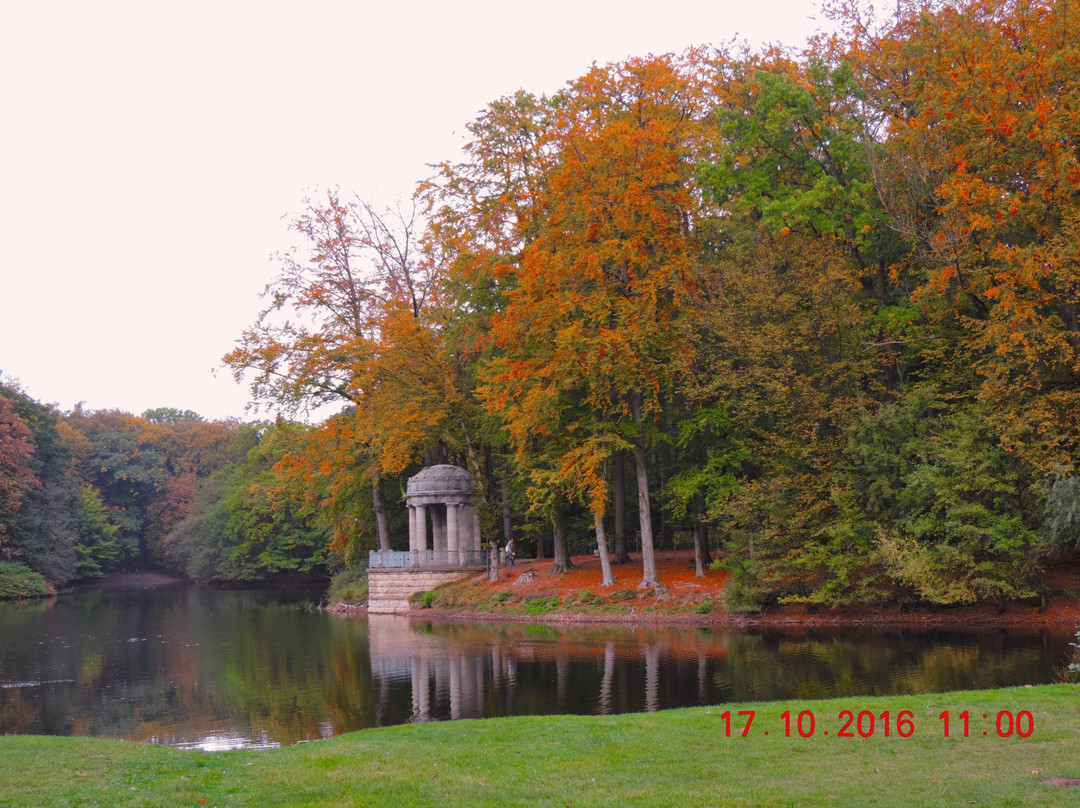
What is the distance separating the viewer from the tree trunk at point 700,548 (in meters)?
32.7

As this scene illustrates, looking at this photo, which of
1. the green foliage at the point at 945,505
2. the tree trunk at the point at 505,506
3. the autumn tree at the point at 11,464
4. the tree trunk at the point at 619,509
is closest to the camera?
the green foliage at the point at 945,505

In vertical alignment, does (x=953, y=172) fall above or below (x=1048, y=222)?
above

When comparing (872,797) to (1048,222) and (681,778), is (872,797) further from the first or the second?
(1048,222)

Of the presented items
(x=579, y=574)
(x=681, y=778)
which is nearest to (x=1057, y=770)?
(x=681, y=778)

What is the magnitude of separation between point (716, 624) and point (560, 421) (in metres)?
9.62

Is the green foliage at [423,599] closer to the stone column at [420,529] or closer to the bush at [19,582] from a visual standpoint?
the stone column at [420,529]

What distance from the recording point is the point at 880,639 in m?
22.9

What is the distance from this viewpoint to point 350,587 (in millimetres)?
45531

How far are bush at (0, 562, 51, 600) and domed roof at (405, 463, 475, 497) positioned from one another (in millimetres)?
32614

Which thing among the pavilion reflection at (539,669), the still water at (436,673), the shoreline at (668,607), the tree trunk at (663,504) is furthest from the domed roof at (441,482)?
the pavilion reflection at (539,669)

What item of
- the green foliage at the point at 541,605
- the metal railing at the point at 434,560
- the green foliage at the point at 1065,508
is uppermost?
the green foliage at the point at 1065,508

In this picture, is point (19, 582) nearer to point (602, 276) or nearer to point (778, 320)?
point (602, 276)
